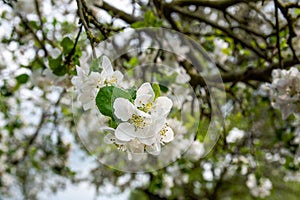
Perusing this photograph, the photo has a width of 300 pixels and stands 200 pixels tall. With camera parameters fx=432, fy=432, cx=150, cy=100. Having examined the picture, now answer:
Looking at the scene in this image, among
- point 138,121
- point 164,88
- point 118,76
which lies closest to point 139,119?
point 138,121

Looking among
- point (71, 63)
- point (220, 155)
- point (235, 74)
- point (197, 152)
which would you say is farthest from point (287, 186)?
point (71, 63)

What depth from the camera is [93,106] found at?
93cm

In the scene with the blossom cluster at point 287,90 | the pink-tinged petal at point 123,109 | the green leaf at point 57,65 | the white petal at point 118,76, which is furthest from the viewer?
the blossom cluster at point 287,90

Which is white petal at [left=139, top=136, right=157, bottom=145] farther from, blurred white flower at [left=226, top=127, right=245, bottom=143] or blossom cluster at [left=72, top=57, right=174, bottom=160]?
blurred white flower at [left=226, top=127, right=245, bottom=143]

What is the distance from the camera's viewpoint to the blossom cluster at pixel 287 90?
142cm

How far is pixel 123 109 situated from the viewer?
778 millimetres

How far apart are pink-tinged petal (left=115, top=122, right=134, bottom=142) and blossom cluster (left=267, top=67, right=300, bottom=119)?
0.81 metres

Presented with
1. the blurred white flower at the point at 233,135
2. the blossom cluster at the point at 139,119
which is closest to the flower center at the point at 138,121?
the blossom cluster at the point at 139,119

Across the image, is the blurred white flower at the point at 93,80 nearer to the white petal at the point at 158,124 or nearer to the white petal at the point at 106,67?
the white petal at the point at 106,67

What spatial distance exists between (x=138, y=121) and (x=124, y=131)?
3cm

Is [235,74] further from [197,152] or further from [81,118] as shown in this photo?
[81,118]

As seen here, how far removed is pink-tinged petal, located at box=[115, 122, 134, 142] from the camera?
780 mm

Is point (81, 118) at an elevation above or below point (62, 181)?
below

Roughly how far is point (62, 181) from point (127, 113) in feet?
17.1
